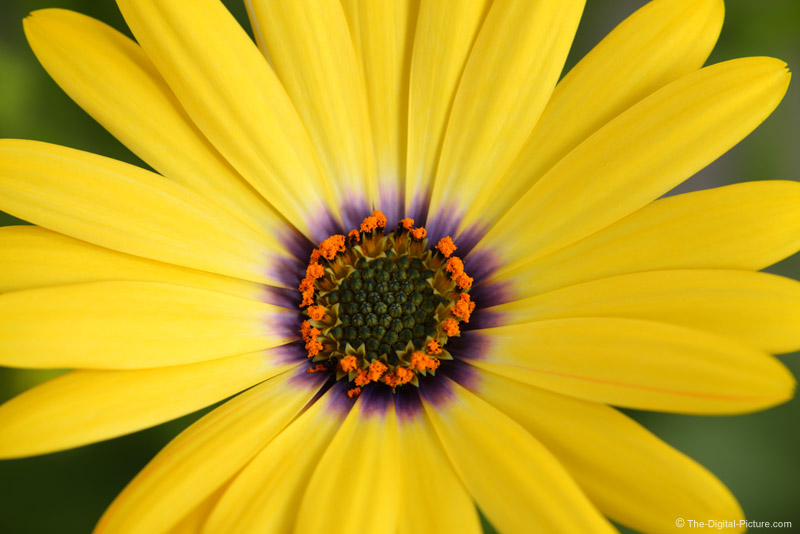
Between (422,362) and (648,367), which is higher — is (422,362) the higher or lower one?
the higher one

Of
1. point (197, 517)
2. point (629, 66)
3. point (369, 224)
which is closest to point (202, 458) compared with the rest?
point (197, 517)

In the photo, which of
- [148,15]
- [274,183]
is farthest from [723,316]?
[148,15]

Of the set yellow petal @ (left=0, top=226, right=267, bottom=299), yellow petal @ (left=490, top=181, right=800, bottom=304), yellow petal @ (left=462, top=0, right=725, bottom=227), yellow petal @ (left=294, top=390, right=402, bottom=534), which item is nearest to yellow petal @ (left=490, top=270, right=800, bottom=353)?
yellow petal @ (left=490, top=181, right=800, bottom=304)

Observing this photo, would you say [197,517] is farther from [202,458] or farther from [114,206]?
[114,206]

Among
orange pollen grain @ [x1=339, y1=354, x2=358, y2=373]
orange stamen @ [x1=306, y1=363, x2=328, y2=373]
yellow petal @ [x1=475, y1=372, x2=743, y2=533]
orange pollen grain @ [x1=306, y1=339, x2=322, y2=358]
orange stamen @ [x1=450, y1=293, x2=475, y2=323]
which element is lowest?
yellow petal @ [x1=475, y1=372, x2=743, y2=533]

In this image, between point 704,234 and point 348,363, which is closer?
point 704,234

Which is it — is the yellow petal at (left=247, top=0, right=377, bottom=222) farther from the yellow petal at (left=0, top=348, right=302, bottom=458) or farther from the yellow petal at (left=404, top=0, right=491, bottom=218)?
the yellow petal at (left=0, top=348, right=302, bottom=458)

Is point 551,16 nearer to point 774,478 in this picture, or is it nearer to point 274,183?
point 274,183
